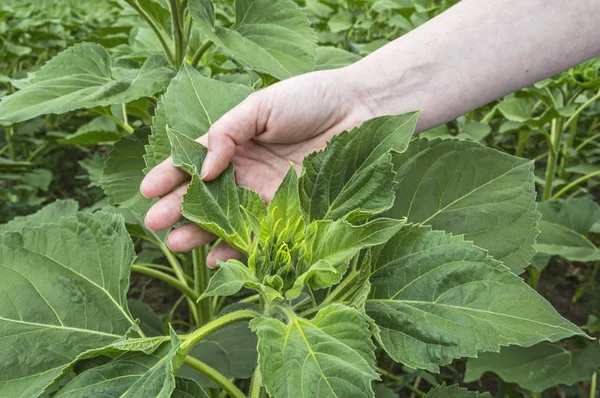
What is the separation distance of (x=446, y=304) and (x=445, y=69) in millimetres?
747

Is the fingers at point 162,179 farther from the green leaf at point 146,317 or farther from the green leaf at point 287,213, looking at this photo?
the green leaf at point 146,317

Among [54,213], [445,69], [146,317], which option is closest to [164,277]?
[146,317]

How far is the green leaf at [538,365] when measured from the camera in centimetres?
188

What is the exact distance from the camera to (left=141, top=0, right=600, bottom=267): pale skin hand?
149cm

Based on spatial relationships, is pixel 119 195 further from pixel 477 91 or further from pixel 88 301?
pixel 477 91

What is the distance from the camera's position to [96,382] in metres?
1.01

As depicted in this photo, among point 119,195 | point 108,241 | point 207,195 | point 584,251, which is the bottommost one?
point 584,251

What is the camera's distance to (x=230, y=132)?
1.27m

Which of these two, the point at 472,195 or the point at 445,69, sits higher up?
the point at 445,69

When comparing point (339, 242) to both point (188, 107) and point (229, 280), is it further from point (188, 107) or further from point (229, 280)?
point (188, 107)

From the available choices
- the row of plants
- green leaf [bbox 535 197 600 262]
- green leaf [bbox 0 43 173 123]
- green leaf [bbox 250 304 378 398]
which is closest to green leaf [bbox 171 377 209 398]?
the row of plants

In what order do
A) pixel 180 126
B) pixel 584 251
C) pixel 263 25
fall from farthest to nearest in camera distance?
pixel 584 251
pixel 263 25
pixel 180 126

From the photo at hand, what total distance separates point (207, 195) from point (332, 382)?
0.46 meters

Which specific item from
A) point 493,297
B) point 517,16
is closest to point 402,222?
point 493,297
